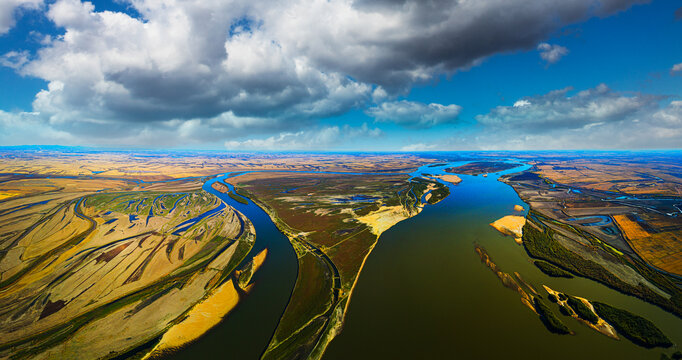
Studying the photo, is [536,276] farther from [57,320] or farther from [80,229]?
[80,229]

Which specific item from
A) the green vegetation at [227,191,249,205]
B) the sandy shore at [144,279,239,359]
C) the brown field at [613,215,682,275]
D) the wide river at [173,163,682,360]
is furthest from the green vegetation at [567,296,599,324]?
the green vegetation at [227,191,249,205]

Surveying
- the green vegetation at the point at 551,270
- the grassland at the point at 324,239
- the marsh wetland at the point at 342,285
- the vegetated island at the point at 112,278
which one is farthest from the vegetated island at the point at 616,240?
the vegetated island at the point at 112,278

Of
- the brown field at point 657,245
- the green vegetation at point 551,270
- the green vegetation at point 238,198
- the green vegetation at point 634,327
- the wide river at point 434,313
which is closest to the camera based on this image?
the wide river at point 434,313

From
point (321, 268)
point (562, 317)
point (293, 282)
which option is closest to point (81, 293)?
point (293, 282)

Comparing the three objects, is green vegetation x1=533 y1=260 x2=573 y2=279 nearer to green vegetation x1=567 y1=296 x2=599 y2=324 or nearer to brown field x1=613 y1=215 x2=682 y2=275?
green vegetation x1=567 y1=296 x2=599 y2=324

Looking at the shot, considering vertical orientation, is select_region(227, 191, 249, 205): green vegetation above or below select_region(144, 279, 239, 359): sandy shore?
above

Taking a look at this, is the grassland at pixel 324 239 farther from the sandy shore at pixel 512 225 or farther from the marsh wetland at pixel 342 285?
the sandy shore at pixel 512 225
